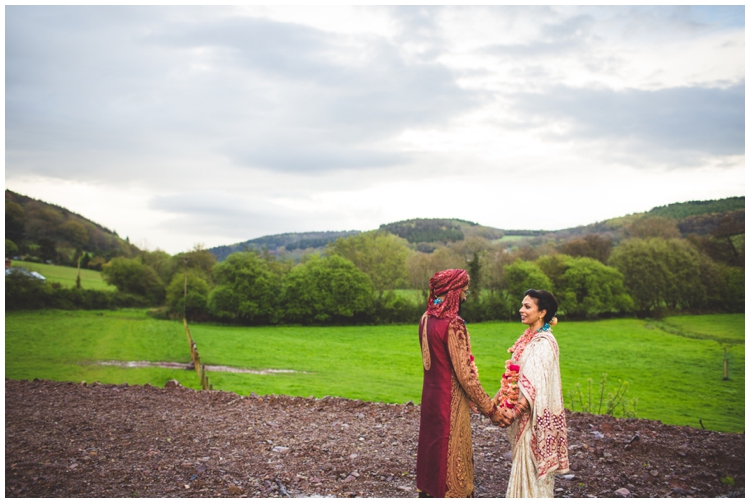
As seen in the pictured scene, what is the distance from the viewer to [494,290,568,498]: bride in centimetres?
403

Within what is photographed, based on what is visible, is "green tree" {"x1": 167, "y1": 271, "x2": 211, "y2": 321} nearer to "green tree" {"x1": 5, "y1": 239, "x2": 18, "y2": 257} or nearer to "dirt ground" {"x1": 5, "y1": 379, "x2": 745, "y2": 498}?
"green tree" {"x1": 5, "y1": 239, "x2": 18, "y2": 257}

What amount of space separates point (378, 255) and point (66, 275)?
26.6 metres

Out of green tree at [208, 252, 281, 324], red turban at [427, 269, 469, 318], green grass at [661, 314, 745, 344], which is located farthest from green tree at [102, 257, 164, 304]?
green grass at [661, 314, 745, 344]

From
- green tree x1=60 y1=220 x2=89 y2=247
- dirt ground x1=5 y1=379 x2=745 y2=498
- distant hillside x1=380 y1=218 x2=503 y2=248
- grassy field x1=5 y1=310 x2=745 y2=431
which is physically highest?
distant hillside x1=380 y1=218 x2=503 y2=248

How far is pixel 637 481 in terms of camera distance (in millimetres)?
5730

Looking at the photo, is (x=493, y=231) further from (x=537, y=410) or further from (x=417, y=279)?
(x=537, y=410)

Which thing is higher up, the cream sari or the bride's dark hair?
the bride's dark hair

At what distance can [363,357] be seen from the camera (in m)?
24.4

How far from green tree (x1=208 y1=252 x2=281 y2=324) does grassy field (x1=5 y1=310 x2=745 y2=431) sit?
2.62 meters

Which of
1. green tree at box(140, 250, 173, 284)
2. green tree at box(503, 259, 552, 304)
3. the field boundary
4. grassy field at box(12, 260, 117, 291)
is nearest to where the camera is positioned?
grassy field at box(12, 260, 117, 291)

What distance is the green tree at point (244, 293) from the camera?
121 feet

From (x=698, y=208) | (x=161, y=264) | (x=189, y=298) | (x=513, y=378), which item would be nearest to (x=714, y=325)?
(x=698, y=208)

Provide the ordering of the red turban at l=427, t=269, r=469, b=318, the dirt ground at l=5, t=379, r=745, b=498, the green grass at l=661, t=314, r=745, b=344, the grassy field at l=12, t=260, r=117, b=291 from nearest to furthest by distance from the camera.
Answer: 1. the red turban at l=427, t=269, r=469, b=318
2. the dirt ground at l=5, t=379, r=745, b=498
3. the grassy field at l=12, t=260, r=117, b=291
4. the green grass at l=661, t=314, r=745, b=344

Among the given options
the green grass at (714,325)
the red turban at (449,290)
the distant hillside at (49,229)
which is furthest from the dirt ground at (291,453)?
the green grass at (714,325)
